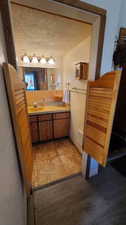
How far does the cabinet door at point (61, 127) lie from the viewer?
2484 millimetres

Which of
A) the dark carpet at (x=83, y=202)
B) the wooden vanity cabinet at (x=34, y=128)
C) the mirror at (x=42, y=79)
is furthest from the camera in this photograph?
the mirror at (x=42, y=79)

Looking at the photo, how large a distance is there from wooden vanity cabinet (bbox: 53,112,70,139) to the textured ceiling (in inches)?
59.6

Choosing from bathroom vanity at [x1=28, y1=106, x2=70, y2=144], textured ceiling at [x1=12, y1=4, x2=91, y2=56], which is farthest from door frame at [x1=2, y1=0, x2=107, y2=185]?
bathroom vanity at [x1=28, y1=106, x2=70, y2=144]

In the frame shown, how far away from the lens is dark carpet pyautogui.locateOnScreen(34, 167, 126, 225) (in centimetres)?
111

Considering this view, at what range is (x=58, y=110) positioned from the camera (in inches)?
93.8

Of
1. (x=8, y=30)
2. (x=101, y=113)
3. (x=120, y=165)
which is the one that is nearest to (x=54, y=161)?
(x=120, y=165)

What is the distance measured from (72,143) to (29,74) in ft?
6.79

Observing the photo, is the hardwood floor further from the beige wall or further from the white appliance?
the beige wall

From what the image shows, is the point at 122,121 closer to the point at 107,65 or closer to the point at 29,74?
the point at 107,65

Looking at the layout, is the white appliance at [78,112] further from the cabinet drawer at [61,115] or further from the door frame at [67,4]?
the door frame at [67,4]

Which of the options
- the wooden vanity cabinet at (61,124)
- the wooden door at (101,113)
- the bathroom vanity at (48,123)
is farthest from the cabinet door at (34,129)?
the wooden door at (101,113)

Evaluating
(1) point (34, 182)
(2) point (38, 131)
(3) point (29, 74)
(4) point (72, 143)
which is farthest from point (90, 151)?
(3) point (29, 74)

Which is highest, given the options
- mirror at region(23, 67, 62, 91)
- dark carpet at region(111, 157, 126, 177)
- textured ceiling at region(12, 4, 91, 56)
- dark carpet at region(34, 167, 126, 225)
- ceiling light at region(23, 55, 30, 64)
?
textured ceiling at region(12, 4, 91, 56)

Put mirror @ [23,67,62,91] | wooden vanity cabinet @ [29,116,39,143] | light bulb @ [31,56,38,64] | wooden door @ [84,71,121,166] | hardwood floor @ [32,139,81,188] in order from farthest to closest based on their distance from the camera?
mirror @ [23,67,62,91] → light bulb @ [31,56,38,64] → wooden vanity cabinet @ [29,116,39,143] → hardwood floor @ [32,139,81,188] → wooden door @ [84,71,121,166]
